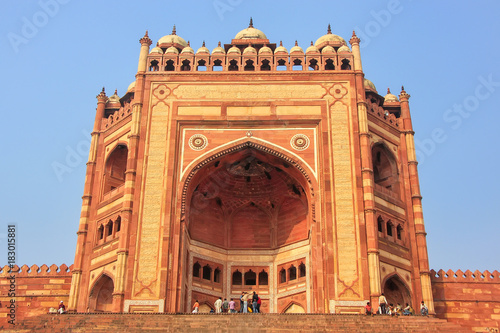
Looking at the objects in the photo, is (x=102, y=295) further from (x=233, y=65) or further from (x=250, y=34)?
(x=250, y=34)

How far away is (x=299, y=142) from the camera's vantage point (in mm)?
24469

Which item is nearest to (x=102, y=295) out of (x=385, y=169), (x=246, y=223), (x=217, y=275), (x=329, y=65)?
(x=217, y=275)

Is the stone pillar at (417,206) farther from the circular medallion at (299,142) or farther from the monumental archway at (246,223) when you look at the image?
the circular medallion at (299,142)

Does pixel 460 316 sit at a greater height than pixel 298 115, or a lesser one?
lesser

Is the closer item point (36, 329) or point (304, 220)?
point (36, 329)

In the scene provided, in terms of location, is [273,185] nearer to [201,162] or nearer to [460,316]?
[201,162]

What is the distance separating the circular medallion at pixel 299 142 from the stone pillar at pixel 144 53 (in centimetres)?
638

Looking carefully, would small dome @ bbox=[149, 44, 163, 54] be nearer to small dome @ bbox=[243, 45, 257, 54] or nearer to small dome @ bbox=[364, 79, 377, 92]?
small dome @ bbox=[243, 45, 257, 54]

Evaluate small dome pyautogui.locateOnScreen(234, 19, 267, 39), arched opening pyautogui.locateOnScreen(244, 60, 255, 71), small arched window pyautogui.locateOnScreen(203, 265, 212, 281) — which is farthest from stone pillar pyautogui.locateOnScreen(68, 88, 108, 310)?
small dome pyautogui.locateOnScreen(234, 19, 267, 39)

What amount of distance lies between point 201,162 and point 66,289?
698 centimetres

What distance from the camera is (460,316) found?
24.8 metres

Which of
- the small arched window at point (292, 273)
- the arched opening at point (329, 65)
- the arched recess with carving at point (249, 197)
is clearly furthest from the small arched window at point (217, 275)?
the arched opening at point (329, 65)

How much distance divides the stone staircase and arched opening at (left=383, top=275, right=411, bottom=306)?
4.82 meters

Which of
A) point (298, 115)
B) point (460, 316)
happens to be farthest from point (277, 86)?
point (460, 316)
